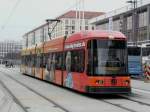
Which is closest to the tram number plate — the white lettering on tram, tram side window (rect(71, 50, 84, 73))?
tram side window (rect(71, 50, 84, 73))

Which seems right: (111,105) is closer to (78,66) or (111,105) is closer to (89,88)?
(89,88)

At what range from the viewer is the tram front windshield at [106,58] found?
20781 mm

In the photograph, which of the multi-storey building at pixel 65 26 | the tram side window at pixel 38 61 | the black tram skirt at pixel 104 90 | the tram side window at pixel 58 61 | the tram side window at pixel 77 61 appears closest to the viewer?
the black tram skirt at pixel 104 90

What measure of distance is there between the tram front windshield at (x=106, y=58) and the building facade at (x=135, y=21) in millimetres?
68902

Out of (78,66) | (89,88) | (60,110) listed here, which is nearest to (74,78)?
(78,66)

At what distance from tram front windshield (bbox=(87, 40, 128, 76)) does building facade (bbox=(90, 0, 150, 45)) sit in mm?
68902

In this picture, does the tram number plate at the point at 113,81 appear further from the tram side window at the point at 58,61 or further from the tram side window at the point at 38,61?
the tram side window at the point at 38,61

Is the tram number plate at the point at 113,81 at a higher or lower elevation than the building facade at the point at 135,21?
lower

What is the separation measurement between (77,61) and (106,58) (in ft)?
7.50

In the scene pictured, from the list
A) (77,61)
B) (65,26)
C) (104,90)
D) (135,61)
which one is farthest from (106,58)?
(65,26)

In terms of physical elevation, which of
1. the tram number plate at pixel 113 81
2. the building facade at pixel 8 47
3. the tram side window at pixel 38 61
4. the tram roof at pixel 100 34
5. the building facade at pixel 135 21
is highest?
the building facade at pixel 135 21

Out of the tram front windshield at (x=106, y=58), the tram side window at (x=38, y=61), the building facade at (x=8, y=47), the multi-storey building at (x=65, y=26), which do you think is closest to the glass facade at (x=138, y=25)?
the multi-storey building at (x=65, y=26)

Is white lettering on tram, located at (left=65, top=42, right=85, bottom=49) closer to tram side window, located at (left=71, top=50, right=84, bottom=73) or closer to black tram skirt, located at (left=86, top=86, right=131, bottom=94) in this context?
tram side window, located at (left=71, top=50, right=84, bottom=73)

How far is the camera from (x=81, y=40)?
22312 millimetres
